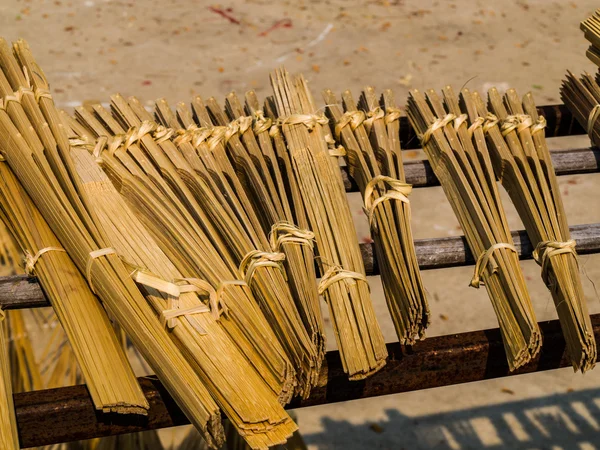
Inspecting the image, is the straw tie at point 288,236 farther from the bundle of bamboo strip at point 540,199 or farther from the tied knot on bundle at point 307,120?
the bundle of bamboo strip at point 540,199

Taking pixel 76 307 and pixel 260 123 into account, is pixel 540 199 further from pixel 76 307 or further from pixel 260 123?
pixel 76 307

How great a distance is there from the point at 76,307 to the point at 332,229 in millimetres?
509

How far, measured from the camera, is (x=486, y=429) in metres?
3.15

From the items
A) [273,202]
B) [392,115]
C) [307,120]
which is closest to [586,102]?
[392,115]

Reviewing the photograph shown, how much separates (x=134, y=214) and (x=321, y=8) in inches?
195

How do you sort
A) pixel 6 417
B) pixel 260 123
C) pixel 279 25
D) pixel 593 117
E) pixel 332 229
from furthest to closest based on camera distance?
pixel 279 25 < pixel 593 117 < pixel 260 123 < pixel 332 229 < pixel 6 417

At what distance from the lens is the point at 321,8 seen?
5938 millimetres

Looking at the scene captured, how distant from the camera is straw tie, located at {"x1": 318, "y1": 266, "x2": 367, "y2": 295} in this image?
1.27m

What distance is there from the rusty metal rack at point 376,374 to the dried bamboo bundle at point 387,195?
2.0 inches

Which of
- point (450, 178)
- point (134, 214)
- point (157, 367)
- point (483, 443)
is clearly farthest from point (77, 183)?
point (483, 443)

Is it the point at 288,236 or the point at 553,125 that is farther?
the point at 553,125

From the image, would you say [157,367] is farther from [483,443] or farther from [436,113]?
[483,443]

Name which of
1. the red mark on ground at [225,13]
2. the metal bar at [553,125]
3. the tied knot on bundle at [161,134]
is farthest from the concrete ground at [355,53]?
the tied knot on bundle at [161,134]

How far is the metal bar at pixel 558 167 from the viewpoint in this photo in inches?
65.3
